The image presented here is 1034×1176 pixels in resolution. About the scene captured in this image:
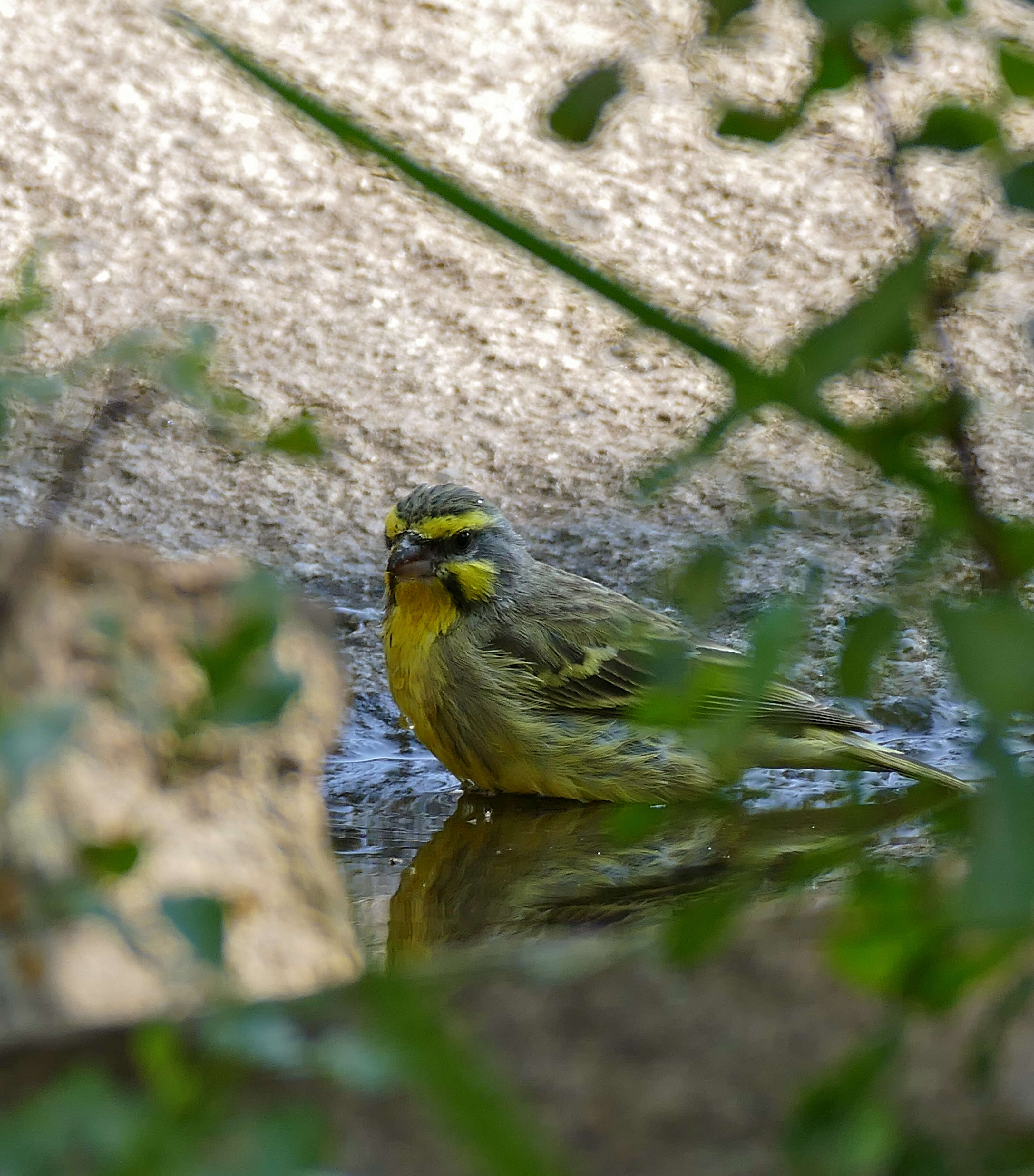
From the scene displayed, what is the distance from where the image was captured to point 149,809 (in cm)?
295

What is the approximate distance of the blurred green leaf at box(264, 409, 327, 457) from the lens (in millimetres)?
1017

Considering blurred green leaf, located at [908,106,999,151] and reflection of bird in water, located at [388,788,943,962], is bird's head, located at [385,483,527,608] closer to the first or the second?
reflection of bird in water, located at [388,788,943,962]

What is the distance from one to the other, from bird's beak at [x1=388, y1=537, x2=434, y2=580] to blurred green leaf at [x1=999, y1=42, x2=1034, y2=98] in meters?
4.15

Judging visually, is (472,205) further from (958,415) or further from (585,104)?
(958,415)

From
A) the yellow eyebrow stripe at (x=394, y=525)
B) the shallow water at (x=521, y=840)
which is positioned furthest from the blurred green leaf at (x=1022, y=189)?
the yellow eyebrow stripe at (x=394, y=525)

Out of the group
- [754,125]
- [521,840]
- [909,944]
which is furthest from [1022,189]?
[521,840]

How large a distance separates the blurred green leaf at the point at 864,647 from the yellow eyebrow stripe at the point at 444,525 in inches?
162

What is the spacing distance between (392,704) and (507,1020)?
10.1ft

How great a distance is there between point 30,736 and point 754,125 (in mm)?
544

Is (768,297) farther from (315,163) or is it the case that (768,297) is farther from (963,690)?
(963,690)

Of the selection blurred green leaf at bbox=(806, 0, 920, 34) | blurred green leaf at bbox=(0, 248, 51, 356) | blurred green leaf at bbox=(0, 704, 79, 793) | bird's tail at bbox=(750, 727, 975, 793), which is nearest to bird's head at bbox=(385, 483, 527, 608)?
bird's tail at bbox=(750, 727, 975, 793)

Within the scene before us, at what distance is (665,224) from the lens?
809 centimetres

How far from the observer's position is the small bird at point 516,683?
476cm

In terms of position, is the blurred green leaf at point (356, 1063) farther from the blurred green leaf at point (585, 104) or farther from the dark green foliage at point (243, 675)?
the blurred green leaf at point (585, 104)
